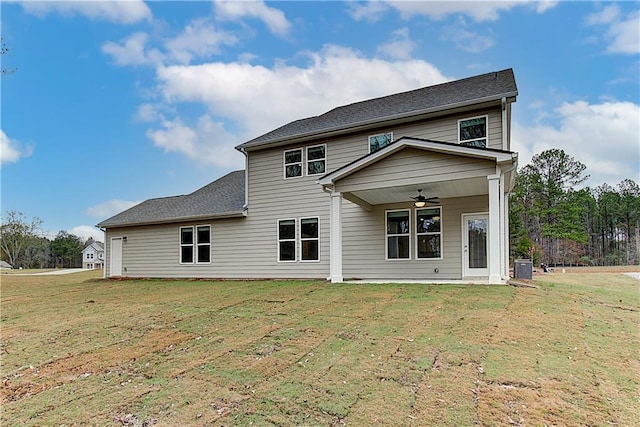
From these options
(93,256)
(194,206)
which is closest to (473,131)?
(194,206)

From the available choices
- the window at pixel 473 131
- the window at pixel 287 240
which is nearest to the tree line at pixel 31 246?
the window at pixel 287 240

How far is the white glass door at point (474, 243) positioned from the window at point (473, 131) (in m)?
2.00

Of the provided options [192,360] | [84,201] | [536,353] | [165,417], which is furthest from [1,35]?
[84,201]

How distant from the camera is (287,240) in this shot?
13.1 metres

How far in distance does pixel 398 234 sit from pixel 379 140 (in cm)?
294

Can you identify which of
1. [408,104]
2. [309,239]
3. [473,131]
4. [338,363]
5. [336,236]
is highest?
[408,104]

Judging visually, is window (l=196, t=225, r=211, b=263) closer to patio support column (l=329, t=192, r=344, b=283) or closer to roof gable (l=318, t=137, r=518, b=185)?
patio support column (l=329, t=192, r=344, b=283)

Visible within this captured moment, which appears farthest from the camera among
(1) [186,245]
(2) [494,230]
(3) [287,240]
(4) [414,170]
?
(1) [186,245]

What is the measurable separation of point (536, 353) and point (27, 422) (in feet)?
17.0

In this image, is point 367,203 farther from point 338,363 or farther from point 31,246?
point 31,246

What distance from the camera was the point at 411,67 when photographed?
1634 centimetres

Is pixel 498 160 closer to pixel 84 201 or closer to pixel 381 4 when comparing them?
pixel 381 4

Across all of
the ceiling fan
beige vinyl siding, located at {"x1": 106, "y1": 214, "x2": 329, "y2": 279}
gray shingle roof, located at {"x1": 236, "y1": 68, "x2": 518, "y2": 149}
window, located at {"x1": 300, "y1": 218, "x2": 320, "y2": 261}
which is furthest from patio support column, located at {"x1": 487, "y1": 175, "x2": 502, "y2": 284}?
window, located at {"x1": 300, "y1": 218, "x2": 320, "y2": 261}

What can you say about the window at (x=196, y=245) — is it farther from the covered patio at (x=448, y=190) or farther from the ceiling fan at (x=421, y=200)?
the ceiling fan at (x=421, y=200)
